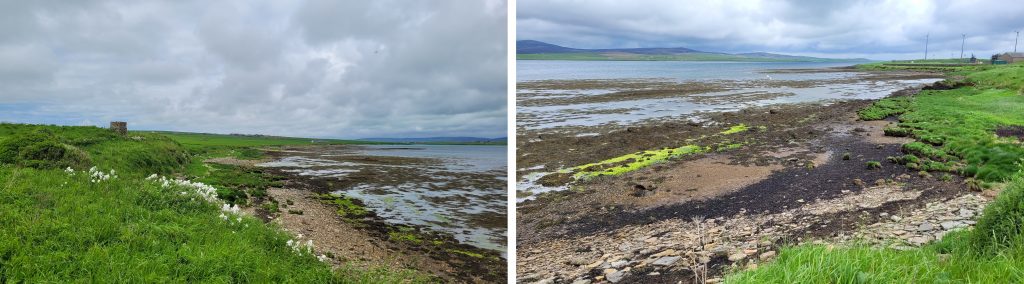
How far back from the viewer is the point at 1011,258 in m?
1.66

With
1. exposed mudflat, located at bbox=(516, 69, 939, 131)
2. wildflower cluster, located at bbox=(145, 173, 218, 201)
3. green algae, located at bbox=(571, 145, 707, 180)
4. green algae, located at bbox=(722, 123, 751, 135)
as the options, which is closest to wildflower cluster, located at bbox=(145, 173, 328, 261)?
wildflower cluster, located at bbox=(145, 173, 218, 201)

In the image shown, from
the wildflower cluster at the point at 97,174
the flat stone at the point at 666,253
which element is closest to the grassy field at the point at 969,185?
the flat stone at the point at 666,253

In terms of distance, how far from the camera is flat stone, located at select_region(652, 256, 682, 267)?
8.68 ft

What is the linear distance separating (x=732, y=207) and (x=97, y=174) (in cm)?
378

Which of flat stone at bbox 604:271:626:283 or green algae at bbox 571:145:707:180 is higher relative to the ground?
green algae at bbox 571:145:707:180

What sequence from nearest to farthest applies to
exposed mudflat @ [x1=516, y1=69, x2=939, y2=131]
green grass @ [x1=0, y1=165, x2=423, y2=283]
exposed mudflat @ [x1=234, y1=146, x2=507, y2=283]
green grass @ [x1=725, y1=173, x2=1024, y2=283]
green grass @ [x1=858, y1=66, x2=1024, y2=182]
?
green grass @ [x1=725, y1=173, x2=1024, y2=283]
green grass @ [x1=0, y1=165, x2=423, y2=283]
green grass @ [x1=858, y1=66, x2=1024, y2=182]
exposed mudflat @ [x1=234, y1=146, x2=507, y2=283]
exposed mudflat @ [x1=516, y1=69, x2=939, y2=131]

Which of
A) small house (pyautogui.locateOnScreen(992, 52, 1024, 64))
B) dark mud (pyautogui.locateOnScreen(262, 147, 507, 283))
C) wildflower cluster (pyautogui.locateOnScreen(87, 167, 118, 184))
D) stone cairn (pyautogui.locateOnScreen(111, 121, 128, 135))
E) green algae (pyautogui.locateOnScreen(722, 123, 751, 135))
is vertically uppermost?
small house (pyautogui.locateOnScreen(992, 52, 1024, 64))

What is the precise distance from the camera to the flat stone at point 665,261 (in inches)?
104

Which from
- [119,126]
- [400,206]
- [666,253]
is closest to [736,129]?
[666,253]

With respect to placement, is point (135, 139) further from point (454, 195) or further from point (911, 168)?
Answer: point (911, 168)

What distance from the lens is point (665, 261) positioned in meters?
2.69

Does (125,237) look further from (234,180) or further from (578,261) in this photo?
(578,261)

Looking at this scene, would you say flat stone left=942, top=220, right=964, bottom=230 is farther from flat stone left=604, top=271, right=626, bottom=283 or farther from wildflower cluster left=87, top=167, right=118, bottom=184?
wildflower cluster left=87, top=167, right=118, bottom=184

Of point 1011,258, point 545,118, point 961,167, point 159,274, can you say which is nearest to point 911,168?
point 961,167
